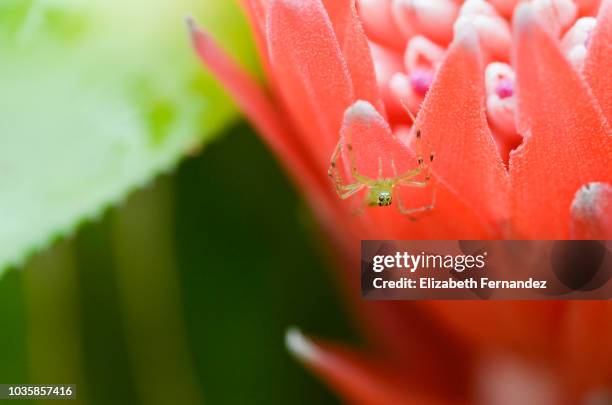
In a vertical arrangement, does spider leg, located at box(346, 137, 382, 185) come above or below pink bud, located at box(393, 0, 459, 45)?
below

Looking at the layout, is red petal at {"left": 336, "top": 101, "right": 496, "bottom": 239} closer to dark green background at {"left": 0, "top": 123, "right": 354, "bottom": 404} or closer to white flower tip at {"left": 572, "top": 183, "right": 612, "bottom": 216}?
white flower tip at {"left": 572, "top": 183, "right": 612, "bottom": 216}

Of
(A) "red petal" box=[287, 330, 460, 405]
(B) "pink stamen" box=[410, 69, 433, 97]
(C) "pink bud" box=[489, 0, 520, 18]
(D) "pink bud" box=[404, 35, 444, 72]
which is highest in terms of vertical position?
(C) "pink bud" box=[489, 0, 520, 18]

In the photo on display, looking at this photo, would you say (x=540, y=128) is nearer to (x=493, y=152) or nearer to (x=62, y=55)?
(x=493, y=152)

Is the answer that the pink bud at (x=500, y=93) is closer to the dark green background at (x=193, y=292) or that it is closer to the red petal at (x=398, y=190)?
the red petal at (x=398, y=190)

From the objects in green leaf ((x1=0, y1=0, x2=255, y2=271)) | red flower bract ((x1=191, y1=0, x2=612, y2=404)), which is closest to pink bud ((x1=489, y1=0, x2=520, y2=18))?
red flower bract ((x1=191, y1=0, x2=612, y2=404))

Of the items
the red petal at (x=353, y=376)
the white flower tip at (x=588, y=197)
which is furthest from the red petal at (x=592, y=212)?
the red petal at (x=353, y=376)

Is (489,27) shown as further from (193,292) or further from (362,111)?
(193,292)

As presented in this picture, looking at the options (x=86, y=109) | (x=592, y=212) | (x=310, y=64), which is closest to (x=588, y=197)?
(x=592, y=212)
